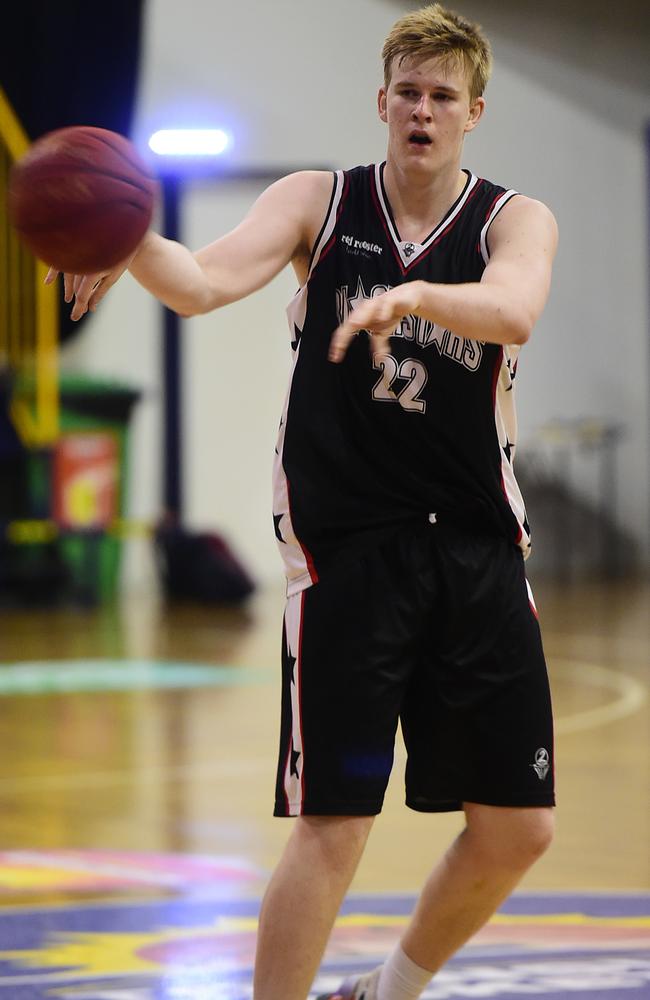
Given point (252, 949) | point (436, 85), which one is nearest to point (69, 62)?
point (252, 949)

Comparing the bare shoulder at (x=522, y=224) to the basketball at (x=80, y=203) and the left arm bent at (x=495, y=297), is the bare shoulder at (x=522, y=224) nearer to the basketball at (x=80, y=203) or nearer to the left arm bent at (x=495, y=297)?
the left arm bent at (x=495, y=297)

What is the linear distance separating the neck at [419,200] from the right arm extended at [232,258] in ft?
0.34

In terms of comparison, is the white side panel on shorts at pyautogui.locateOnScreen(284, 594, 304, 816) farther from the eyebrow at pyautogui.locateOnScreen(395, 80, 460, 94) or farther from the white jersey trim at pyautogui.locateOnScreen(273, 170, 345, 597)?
the eyebrow at pyautogui.locateOnScreen(395, 80, 460, 94)

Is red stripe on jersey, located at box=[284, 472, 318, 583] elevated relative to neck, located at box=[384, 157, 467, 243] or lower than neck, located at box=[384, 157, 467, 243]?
lower

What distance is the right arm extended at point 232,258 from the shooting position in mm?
2229

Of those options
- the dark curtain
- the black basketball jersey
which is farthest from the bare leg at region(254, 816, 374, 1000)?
the dark curtain

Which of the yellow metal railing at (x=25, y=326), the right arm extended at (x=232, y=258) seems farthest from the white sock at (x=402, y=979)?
the yellow metal railing at (x=25, y=326)

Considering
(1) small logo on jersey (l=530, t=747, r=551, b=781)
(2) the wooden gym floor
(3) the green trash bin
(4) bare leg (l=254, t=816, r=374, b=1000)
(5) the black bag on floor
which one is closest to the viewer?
(4) bare leg (l=254, t=816, r=374, b=1000)

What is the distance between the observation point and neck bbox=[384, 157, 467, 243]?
7.73 feet

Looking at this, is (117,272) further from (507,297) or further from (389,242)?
(507,297)

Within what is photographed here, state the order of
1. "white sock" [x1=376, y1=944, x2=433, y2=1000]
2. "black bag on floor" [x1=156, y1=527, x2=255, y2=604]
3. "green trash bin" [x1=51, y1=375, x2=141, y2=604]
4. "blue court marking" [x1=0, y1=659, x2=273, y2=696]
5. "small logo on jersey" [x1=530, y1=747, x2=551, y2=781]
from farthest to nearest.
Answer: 1. "green trash bin" [x1=51, y1=375, x2=141, y2=604]
2. "black bag on floor" [x1=156, y1=527, x2=255, y2=604]
3. "blue court marking" [x1=0, y1=659, x2=273, y2=696]
4. "white sock" [x1=376, y1=944, x2=433, y2=1000]
5. "small logo on jersey" [x1=530, y1=747, x2=551, y2=781]

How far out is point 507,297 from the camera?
6.92 ft

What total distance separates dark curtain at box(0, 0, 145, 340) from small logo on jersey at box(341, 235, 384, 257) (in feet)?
28.3

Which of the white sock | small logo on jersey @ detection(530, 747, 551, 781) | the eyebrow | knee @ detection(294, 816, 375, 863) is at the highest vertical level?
the eyebrow
